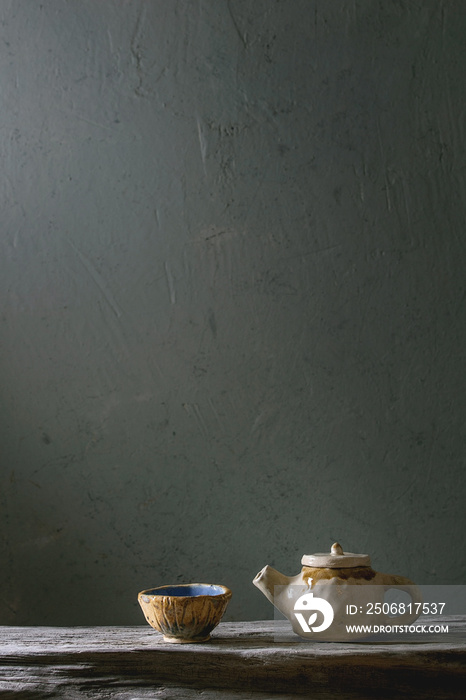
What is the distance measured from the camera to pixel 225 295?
1.48 metres

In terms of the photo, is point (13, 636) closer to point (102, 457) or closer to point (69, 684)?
point (69, 684)

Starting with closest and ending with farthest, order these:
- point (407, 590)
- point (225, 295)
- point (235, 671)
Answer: point (235, 671)
point (407, 590)
point (225, 295)

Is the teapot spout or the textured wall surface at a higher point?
the textured wall surface

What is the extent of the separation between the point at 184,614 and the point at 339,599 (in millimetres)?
271

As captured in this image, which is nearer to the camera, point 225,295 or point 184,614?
point 184,614

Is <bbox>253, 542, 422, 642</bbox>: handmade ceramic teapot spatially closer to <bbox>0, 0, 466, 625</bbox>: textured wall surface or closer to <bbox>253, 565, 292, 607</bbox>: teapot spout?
<bbox>253, 565, 292, 607</bbox>: teapot spout

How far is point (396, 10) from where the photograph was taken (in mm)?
1509

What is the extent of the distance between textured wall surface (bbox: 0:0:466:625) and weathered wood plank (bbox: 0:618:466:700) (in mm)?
299

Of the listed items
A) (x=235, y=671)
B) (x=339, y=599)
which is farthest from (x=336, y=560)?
(x=235, y=671)
